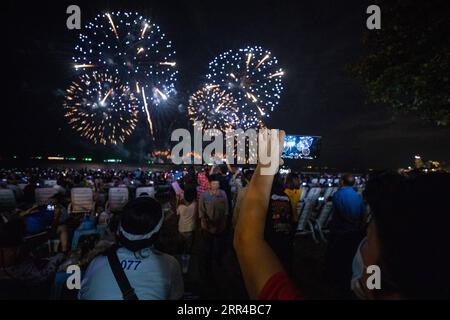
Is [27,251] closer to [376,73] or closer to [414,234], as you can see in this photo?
[414,234]

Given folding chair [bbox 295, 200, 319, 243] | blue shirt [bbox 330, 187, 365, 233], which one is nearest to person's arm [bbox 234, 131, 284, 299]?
blue shirt [bbox 330, 187, 365, 233]

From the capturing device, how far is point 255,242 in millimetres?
1215

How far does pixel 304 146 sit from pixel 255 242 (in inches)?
362

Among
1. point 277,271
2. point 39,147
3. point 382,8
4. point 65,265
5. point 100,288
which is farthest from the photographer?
point 39,147

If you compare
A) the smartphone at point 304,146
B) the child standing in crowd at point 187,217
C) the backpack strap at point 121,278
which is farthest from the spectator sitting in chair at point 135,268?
the smartphone at point 304,146

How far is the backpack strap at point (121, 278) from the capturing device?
7.76 ft

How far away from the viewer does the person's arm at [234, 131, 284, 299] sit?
1.15 m

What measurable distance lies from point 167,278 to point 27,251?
6058 millimetres

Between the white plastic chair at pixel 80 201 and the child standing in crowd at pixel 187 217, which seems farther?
the white plastic chair at pixel 80 201

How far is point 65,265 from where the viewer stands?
4879mm

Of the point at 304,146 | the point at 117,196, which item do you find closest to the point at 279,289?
the point at 304,146

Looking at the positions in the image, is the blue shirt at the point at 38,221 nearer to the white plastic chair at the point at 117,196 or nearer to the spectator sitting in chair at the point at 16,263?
the spectator sitting in chair at the point at 16,263

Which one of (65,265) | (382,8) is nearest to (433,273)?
(65,265)

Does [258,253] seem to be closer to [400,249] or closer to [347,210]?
[400,249]
